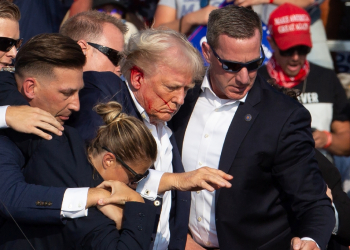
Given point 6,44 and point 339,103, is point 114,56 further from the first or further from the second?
point 339,103

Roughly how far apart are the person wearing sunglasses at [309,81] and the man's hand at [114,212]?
2.60 m

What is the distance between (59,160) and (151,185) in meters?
0.57

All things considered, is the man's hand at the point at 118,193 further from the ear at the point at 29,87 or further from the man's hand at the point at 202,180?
the ear at the point at 29,87

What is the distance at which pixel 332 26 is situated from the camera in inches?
241

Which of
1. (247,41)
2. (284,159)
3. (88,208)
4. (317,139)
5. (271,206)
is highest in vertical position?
(247,41)

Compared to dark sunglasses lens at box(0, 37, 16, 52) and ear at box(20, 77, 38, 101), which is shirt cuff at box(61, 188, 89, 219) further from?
dark sunglasses lens at box(0, 37, 16, 52)

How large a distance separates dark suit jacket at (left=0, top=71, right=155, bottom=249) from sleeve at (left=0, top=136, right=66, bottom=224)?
18mm

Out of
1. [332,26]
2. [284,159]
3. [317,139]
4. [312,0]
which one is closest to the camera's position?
[284,159]

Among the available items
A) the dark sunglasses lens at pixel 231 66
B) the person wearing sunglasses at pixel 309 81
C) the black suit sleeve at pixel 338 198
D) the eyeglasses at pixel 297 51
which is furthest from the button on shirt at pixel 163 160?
the eyeglasses at pixel 297 51

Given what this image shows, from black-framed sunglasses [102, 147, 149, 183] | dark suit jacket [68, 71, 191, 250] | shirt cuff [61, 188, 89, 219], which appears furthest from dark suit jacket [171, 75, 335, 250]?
shirt cuff [61, 188, 89, 219]

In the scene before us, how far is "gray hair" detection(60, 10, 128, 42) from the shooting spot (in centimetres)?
349

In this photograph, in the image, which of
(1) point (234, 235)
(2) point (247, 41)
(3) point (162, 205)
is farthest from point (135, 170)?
(2) point (247, 41)

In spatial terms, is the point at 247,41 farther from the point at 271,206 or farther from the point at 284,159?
the point at 271,206

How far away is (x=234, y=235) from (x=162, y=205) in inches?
19.6
